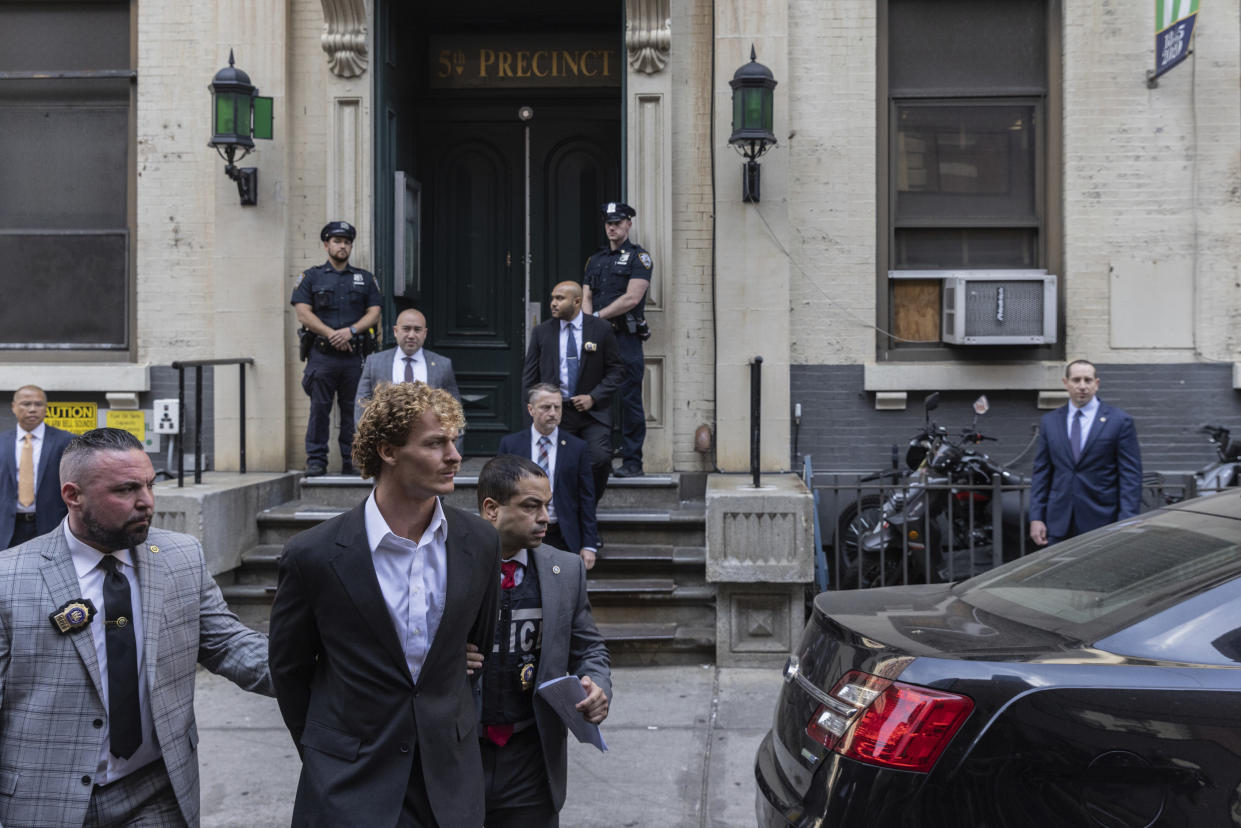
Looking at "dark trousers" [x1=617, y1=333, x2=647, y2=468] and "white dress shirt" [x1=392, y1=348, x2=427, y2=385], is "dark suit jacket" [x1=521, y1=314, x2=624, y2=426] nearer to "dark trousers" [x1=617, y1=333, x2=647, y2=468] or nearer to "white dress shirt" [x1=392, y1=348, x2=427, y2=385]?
"dark trousers" [x1=617, y1=333, x2=647, y2=468]

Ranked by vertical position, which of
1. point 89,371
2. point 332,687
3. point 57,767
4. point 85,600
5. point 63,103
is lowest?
point 57,767

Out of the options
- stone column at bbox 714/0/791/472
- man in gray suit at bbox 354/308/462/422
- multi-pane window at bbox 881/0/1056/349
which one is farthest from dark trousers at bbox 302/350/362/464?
multi-pane window at bbox 881/0/1056/349

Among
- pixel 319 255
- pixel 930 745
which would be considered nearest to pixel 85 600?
pixel 930 745

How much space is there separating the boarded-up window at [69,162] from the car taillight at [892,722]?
8560 millimetres

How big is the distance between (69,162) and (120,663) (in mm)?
8569

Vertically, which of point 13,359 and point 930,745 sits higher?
point 13,359

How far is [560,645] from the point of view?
384 cm

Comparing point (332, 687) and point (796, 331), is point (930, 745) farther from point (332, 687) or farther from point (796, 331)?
point (796, 331)

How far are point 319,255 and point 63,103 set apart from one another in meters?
2.72

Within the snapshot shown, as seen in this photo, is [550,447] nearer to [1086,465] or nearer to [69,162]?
[1086,465]

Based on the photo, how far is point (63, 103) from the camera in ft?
34.9

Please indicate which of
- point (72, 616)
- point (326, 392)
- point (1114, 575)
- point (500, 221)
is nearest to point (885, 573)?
point (326, 392)

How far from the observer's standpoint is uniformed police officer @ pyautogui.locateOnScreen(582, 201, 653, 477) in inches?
367

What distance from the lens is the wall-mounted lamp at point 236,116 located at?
31.4ft
